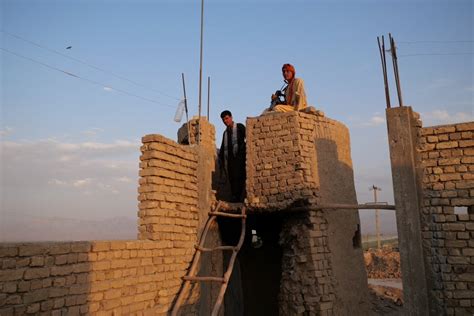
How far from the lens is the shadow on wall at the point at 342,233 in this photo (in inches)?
265

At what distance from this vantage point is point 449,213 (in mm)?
5160

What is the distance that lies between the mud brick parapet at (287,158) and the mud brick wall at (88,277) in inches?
78.2

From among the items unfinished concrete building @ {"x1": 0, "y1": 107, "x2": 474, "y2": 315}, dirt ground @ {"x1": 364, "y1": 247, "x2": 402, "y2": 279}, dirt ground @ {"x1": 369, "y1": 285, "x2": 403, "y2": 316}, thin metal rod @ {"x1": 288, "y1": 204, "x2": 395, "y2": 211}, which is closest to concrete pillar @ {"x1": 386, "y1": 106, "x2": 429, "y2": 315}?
unfinished concrete building @ {"x1": 0, "y1": 107, "x2": 474, "y2": 315}

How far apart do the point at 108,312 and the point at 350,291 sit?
4230 millimetres

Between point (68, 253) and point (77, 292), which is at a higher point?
point (68, 253)

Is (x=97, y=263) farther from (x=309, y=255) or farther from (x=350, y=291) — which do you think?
(x=350, y=291)

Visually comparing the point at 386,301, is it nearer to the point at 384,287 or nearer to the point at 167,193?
the point at 384,287

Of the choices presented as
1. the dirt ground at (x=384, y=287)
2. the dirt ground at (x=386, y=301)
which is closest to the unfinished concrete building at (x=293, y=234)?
the dirt ground at (x=386, y=301)

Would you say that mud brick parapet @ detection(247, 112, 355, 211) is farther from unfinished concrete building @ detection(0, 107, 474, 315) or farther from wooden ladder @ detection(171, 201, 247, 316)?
wooden ladder @ detection(171, 201, 247, 316)

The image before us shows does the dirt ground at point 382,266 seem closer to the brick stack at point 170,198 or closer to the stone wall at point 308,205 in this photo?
the stone wall at point 308,205

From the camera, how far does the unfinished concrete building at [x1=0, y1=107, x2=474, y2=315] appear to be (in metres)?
4.16

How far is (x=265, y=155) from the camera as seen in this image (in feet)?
23.3

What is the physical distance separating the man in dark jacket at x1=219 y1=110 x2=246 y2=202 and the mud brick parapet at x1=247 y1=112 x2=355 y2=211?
0.69 m

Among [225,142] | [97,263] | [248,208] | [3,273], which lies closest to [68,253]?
[97,263]
